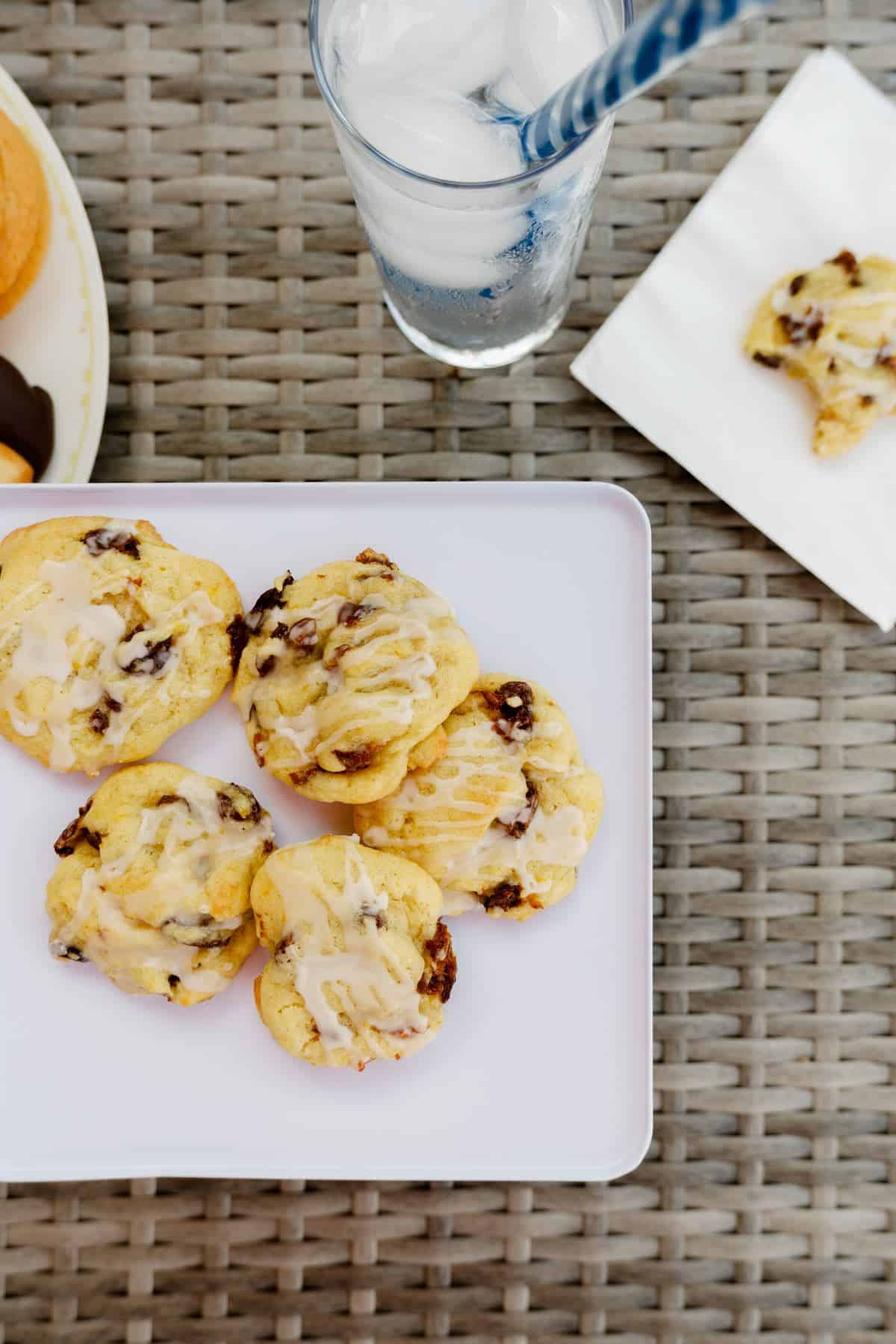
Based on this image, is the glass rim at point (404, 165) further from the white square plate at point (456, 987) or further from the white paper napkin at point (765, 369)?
the white paper napkin at point (765, 369)

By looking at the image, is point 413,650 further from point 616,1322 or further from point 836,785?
point 616,1322

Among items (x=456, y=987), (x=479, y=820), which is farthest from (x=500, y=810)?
(x=456, y=987)

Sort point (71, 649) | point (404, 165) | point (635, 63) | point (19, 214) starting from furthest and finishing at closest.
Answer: point (19, 214), point (71, 649), point (404, 165), point (635, 63)

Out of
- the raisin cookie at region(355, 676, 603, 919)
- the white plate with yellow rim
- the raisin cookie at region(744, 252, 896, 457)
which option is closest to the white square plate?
the raisin cookie at region(355, 676, 603, 919)

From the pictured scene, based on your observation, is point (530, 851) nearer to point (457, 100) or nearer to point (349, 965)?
point (349, 965)

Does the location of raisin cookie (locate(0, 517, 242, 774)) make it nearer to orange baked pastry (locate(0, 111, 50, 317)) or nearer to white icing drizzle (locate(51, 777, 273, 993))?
white icing drizzle (locate(51, 777, 273, 993))

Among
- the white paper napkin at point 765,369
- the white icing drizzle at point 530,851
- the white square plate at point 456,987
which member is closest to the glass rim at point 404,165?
the white square plate at point 456,987

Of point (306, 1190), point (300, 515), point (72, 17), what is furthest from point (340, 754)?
point (72, 17)

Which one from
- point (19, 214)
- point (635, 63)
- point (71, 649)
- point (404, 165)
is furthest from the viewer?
point (19, 214)
